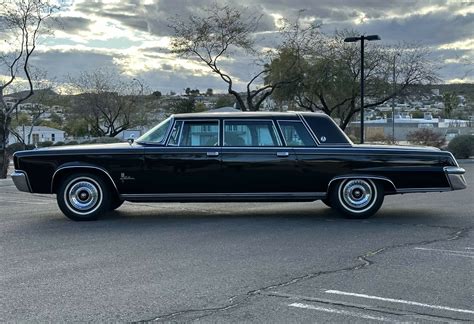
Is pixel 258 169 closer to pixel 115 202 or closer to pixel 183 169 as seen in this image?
pixel 183 169

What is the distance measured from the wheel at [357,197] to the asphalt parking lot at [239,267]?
24 cm

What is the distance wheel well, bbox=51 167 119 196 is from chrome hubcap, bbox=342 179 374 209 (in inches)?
144

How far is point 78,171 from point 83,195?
1.28 feet

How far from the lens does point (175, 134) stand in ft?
32.3

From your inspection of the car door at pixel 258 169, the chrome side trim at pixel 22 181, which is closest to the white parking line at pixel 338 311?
the car door at pixel 258 169

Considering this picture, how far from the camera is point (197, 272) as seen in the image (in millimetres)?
6344

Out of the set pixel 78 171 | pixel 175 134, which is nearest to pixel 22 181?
pixel 78 171

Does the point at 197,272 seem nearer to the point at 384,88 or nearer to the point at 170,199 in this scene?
the point at 170,199

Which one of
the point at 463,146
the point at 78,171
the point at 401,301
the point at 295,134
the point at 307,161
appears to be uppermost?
the point at 295,134

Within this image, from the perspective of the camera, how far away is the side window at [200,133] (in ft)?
32.3

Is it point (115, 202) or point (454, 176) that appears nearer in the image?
point (454, 176)

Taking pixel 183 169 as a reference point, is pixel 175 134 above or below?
above

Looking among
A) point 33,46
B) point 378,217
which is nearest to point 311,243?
point 378,217

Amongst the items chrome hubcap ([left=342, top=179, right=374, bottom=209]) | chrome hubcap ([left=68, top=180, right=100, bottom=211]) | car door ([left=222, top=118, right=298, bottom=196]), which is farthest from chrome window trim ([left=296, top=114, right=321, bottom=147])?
chrome hubcap ([left=68, top=180, right=100, bottom=211])
